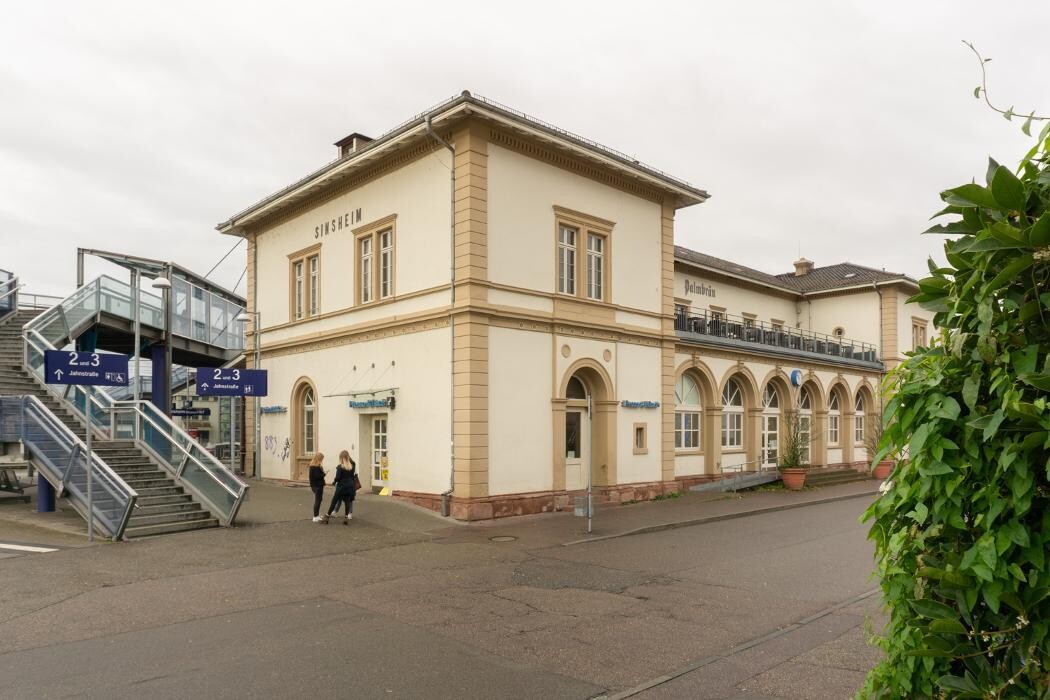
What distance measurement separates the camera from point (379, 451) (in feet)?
68.2

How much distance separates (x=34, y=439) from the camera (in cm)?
1573

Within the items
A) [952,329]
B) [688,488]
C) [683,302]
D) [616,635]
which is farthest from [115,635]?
[683,302]

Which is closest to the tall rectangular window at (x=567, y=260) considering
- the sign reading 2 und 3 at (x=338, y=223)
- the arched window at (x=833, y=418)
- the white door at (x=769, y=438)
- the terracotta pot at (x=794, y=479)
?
the sign reading 2 und 3 at (x=338, y=223)

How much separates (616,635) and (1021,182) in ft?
22.7

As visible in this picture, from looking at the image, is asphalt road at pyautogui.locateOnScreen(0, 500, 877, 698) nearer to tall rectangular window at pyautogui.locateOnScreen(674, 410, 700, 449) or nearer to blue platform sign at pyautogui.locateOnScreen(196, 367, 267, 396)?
blue platform sign at pyautogui.locateOnScreen(196, 367, 267, 396)

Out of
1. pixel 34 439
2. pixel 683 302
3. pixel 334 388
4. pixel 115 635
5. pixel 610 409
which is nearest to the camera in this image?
pixel 115 635

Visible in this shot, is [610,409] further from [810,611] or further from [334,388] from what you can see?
[810,611]

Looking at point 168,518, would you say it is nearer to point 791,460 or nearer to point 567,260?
point 567,260

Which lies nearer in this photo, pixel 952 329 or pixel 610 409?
pixel 952 329

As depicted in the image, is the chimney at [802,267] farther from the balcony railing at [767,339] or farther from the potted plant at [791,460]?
the potted plant at [791,460]

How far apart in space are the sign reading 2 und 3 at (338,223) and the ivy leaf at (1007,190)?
2038cm

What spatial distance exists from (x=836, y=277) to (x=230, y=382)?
3288cm

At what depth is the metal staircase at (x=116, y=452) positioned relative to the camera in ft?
47.7

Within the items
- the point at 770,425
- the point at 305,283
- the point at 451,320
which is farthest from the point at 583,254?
the point at 770,425
